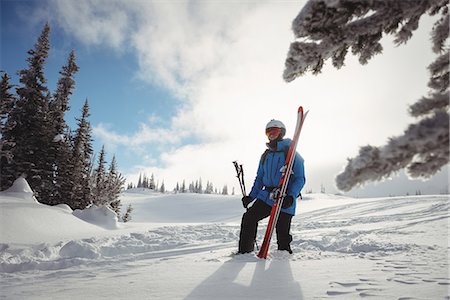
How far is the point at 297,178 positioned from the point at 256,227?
1197 millimetres

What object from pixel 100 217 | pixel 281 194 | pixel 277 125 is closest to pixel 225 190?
pixel 100 217

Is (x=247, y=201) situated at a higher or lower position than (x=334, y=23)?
lower

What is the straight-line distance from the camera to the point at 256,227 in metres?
5.29

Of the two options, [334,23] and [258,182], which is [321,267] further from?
[334,23]

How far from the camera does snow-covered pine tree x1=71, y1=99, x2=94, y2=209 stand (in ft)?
75.5

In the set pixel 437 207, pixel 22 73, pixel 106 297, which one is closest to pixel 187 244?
pixel 106 297

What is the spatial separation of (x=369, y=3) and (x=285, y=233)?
4305mm

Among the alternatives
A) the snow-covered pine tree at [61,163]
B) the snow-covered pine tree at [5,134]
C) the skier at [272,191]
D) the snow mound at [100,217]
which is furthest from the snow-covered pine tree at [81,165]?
the skier at [272,191]

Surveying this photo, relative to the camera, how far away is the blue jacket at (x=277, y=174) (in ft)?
17.5

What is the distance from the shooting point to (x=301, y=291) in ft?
8.82

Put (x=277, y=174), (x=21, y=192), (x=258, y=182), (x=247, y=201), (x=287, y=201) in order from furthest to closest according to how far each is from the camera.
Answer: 1. (x=21, y=192)
2. (x=258, y=182)
3. (x=247, y=201)
4. (x=277, y=174)
5. (x=287, y=201)

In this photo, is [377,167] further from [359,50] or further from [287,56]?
[359,50]

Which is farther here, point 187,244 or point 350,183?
point 187,244

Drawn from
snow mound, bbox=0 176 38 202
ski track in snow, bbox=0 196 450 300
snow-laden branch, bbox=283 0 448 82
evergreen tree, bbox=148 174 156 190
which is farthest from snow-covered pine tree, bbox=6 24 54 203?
evergreen tree, bbox=148 174 156 190
